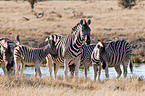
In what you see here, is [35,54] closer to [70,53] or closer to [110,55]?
[70,53]

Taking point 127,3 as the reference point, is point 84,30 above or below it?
above

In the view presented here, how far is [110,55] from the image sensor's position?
10953mm

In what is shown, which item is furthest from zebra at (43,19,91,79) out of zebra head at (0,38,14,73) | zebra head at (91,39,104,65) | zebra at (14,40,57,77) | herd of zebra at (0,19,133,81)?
zebra head at (0,38,14,73)

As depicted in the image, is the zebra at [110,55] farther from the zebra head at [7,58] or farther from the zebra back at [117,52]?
the zebra head at [7,58]

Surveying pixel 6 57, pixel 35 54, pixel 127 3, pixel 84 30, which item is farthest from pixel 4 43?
pixel 127 3

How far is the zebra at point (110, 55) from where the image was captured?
1043cm

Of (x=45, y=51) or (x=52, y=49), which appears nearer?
(x=52, y=49)

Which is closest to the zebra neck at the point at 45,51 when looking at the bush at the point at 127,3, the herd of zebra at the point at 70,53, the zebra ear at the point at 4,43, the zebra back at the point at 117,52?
the herd of zebra at the point at 70,53

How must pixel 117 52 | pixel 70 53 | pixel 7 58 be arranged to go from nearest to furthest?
pixel 70 53
pixel 7 58
pixel 117 52

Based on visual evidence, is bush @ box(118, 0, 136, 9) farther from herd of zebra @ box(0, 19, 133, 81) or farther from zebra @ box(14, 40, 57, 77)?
zebra @ box(14, 40, 57, 77)

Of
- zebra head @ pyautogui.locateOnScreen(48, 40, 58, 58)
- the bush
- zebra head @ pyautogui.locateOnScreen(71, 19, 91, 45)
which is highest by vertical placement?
zebra head @ pyautogui.locateOnScreen(71, 19, 91, 45)

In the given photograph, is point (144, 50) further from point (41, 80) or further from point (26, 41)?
point (41, 80)

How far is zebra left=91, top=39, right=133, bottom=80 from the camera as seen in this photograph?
34.2ft

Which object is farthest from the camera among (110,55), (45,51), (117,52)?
(117,52)
